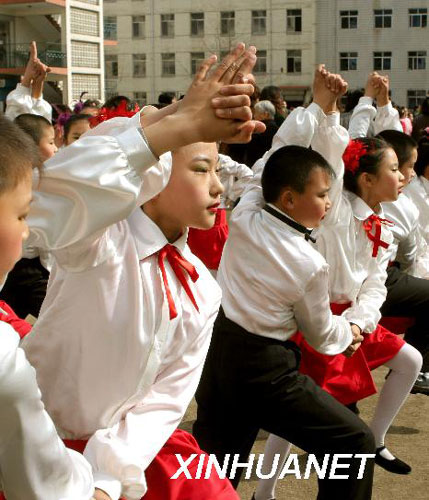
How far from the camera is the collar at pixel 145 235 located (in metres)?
2.03

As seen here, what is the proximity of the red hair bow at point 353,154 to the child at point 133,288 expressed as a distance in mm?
1702

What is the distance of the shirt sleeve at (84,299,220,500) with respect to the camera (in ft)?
5.97

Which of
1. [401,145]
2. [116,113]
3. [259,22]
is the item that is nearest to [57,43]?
[259,22]

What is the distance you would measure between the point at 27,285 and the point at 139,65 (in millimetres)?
43575

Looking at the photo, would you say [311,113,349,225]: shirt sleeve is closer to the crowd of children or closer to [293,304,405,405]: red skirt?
the crowd of children

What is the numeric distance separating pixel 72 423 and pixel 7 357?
689mm

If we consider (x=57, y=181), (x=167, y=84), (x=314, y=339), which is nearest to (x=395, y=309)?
(x=314, y=339)

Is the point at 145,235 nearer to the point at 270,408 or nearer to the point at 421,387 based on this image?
the point at 270,408

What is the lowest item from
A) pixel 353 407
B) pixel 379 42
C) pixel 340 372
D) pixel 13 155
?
pixel 353 407

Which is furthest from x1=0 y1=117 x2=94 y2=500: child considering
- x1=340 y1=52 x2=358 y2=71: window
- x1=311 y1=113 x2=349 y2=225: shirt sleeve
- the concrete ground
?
x1=340 y1=52 x2=358 y2=71: window

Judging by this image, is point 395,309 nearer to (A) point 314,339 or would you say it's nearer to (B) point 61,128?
(A) point 314,339

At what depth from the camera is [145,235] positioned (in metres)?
2.06

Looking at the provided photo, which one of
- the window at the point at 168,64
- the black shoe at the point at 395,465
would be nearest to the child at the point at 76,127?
the black shoe at the point at 395,465

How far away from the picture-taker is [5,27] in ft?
102
